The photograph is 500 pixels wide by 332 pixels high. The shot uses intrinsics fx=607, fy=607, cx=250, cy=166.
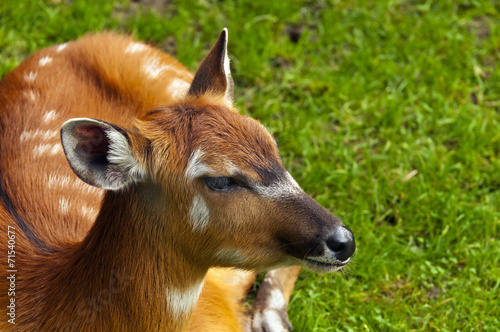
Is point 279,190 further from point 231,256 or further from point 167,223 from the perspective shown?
point 167,223

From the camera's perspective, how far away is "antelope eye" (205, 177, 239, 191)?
2553mm

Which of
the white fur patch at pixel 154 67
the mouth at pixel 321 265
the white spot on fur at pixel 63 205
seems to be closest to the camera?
the mouth at pixel 321 265

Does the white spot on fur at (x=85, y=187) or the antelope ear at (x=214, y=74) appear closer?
the antelope ear at (x=214, y=74)

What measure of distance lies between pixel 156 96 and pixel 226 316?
147 centimetres

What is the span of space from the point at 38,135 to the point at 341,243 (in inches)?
73.8

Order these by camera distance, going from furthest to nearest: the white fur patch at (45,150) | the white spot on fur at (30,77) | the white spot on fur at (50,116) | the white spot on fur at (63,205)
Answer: the white spot on fur at (30,77) → the white spot on fur at (50,116) → the white fur patch at (45,150) → the white spot on fur at (63,205)

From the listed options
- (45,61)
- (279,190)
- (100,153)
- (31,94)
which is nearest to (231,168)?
(279,190)

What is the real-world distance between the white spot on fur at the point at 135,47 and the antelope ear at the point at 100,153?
185 centimetres

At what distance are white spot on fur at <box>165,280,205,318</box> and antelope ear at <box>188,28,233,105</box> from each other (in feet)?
3.06

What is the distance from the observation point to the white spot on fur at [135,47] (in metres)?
4.20

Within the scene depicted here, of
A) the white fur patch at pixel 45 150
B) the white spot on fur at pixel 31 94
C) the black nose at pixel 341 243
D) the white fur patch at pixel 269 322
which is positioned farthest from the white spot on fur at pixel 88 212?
the black nose at pixel 341 243

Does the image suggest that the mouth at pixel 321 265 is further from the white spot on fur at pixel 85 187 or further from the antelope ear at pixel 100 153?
the white spot on fur at pixel 85 187

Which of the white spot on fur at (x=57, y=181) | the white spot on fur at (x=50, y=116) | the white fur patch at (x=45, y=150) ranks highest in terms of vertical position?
the white spot on fur at (x=50, y=116)

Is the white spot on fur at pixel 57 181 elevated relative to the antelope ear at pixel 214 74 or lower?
lower
